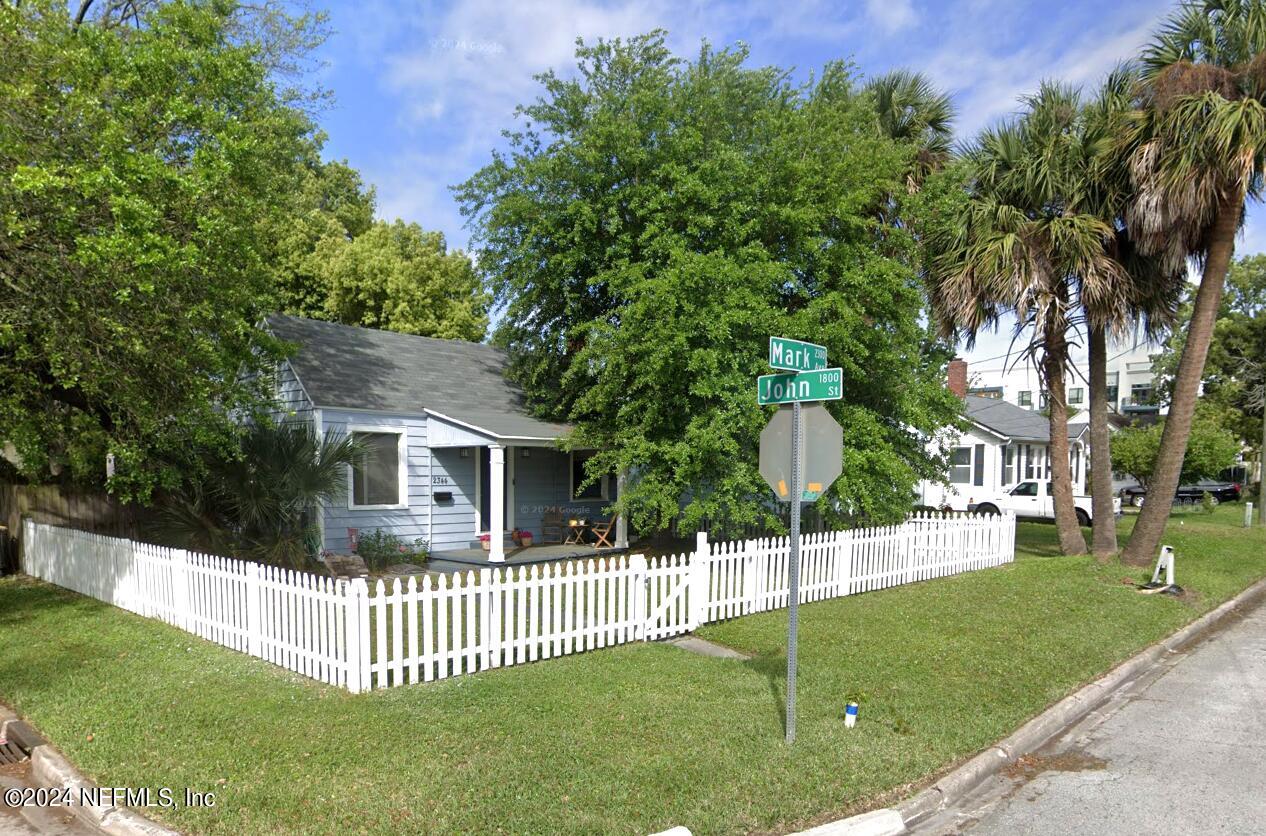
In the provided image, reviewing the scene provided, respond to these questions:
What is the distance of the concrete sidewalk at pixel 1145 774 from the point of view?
15.6 ft

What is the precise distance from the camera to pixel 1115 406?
61.7 meters

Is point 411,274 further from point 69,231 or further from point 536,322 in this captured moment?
point 69,231

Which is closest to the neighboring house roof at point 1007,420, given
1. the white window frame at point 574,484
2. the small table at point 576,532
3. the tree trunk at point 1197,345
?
the tree trunk at point 1197,345

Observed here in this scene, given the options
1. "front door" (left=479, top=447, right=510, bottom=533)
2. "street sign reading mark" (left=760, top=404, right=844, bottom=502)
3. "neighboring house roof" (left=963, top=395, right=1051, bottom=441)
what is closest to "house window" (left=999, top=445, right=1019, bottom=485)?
"neighboring house roof" (left=963, top=395, right=1051, bottom=441)

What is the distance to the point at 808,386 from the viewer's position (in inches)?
210

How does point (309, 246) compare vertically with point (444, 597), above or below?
above

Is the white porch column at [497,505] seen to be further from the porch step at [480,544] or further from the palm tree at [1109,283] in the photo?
the palm tree at [1109,283]

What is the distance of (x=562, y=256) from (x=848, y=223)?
4.47 meters

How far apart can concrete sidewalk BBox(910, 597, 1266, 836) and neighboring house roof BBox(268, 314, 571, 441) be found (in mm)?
9190

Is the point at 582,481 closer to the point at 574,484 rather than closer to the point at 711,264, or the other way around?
the point at 574,484

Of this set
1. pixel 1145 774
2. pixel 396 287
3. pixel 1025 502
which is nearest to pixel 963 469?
pixel 1025 502

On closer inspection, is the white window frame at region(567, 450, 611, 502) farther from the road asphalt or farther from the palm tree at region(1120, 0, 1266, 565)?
the road asphalt

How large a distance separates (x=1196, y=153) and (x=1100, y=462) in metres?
5.37

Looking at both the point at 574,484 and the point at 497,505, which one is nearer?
the point at 497,505
